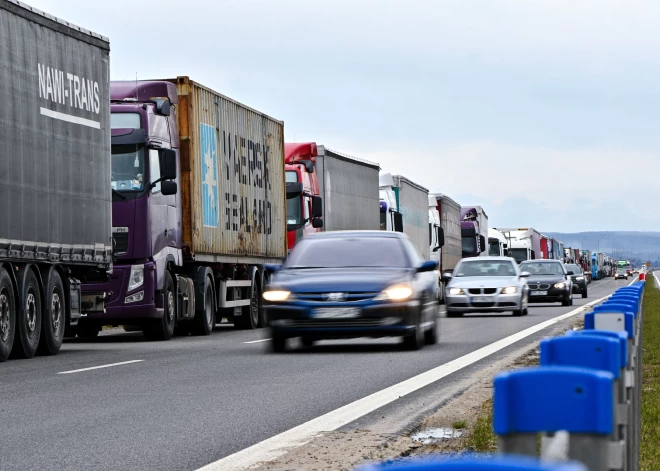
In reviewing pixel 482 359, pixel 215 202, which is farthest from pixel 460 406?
Answer: pixel 215 202

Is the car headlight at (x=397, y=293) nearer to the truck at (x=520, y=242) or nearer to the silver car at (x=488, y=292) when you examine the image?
the silver car at (x=488, y=292)

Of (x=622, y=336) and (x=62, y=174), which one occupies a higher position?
(x=62, y=174)

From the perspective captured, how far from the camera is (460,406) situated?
1098 cm

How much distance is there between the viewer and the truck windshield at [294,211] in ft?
102

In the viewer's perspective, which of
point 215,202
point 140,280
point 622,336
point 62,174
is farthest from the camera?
point 215,202

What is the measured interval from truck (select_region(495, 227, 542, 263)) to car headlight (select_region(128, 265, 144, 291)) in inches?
2013

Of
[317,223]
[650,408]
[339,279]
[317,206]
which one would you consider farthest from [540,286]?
[650,408]

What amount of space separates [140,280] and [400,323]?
548 cm

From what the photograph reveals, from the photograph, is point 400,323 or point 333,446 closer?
point 333,446

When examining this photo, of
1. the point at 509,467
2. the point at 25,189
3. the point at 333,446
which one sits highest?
→ the point at 25,189

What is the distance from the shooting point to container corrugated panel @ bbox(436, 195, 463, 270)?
5147 centimetres

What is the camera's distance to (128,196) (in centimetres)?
2125

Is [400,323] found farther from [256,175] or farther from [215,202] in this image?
[256,175]

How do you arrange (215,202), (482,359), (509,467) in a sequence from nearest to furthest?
(509,467)
(482,359)
(215,202)
